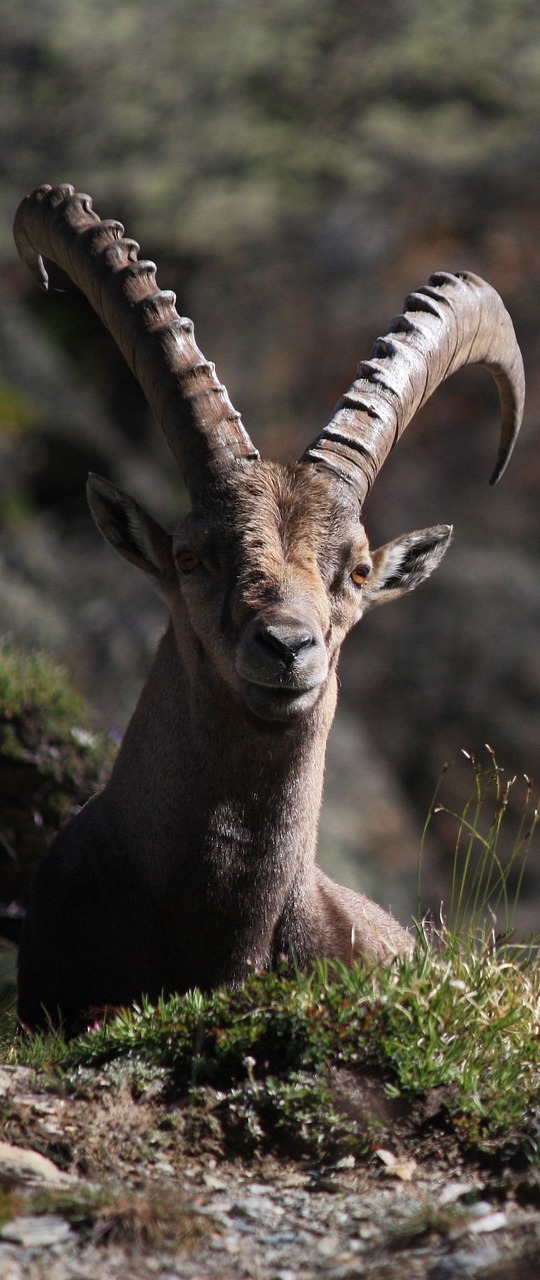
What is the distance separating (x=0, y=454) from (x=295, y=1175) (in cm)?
1562

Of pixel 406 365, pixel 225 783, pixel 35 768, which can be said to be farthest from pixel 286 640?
pixel 35 768

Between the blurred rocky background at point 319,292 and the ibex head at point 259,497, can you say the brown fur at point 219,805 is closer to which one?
the ibex head at point 259,497

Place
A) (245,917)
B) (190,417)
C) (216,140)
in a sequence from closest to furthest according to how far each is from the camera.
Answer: (245,917)
(190,417)
(216,140)

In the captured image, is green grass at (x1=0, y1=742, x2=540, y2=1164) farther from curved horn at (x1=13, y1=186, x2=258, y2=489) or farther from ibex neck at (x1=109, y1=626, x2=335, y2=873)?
curved horn at (x1=13, y1=186, x2=258, y2=489)

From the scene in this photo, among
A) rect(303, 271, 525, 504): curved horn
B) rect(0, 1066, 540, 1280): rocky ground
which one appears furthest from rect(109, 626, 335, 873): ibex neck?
rect(0, 1066, 540, 1280): rocky ground

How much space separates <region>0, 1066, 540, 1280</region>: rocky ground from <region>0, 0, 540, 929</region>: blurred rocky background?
36.2ft

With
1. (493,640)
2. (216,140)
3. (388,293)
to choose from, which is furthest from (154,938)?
(216,140)

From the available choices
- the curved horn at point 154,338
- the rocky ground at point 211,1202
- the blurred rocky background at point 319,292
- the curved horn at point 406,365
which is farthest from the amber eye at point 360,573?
the blurred rocky background at point 319,292

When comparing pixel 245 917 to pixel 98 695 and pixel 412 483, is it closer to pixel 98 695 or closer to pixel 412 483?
pixel 98 695

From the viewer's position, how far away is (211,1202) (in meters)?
4.67

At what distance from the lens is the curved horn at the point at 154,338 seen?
706 cm

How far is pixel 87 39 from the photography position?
2517 cm

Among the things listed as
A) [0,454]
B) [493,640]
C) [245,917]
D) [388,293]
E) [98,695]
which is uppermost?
[388,293]

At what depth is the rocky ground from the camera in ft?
13.6
